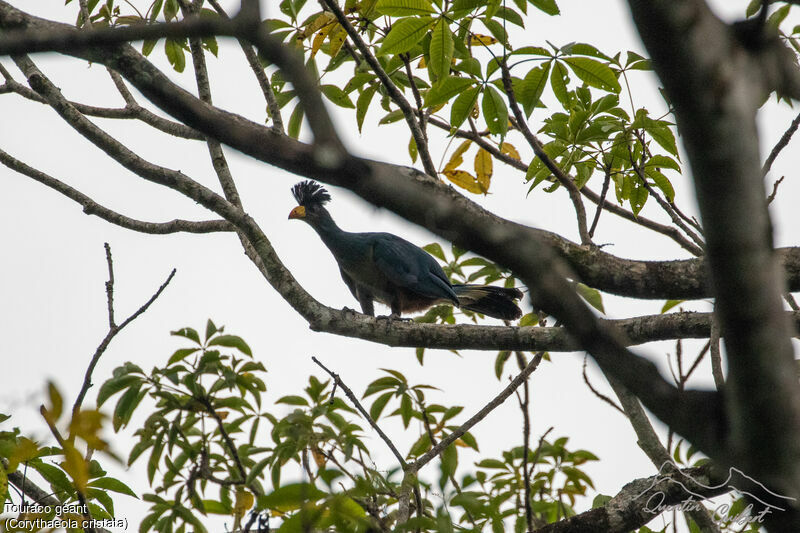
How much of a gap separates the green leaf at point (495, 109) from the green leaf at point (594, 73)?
0.36 metres

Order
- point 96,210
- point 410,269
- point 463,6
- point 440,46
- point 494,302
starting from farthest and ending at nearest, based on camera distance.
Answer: point 410,269 → point 494,302 → point 96,210 → point 440,46 → point 463,6

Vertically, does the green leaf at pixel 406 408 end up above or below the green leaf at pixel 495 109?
below

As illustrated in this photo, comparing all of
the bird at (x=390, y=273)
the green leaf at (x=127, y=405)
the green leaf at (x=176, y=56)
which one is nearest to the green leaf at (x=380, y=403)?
the bird at (x=390, y=273)

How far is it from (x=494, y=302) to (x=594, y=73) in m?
2.59

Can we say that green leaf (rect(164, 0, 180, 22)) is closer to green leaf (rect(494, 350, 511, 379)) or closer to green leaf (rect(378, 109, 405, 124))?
green leaf (rect(378, 109, 405, 124))

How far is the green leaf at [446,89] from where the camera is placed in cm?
330

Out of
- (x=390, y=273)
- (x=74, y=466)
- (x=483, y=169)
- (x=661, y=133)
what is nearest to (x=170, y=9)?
(x=483, y=169)

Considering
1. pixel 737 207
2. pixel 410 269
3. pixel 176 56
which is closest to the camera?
pixel 737 207

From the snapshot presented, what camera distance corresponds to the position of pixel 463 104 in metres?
3.38

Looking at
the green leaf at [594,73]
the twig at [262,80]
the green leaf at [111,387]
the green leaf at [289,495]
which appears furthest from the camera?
the green leaf at [111,387]

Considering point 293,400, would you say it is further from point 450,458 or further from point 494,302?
point 494,302

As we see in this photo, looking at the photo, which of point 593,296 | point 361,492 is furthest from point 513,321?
point 361,492

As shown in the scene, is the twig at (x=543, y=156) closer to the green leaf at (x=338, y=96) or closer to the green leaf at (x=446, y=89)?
the green leaf at (x=446, y=89)

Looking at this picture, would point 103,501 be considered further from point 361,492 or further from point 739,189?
point 739,189
